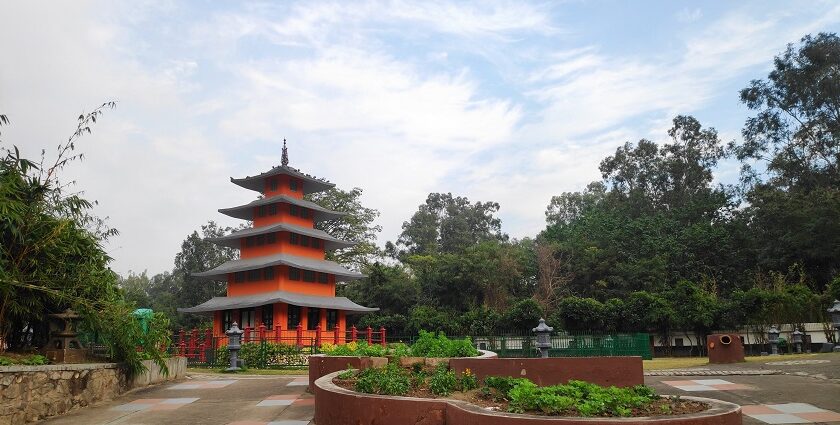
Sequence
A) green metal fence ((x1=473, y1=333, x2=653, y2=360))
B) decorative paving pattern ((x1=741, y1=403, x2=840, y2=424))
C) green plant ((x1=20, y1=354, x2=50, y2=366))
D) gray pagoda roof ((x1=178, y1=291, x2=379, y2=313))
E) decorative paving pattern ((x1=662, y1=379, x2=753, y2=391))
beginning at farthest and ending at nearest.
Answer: gray pagoda roof ((x1=178, y1=291, x2=379, y2=313)), green metal fence ((x1=473, y1=333, x2=653, y2=360)), decorative paving pattern ((x1=662, y1=379, x2=753, y2=391)), green plant ((x1=20, y1=354, x2=50, y2=366)), decorative paving pattern ((x1=741, y1=403, x2=840, y2=424))

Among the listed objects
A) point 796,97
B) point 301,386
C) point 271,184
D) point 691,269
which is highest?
point 796,97

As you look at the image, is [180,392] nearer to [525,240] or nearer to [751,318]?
[751,318]

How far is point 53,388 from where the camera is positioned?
1007 cm

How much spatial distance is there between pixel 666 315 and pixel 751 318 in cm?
396

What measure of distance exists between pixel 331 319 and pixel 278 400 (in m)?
27.3

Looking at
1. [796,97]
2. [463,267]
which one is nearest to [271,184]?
[463,267]

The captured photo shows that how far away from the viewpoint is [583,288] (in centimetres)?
4934

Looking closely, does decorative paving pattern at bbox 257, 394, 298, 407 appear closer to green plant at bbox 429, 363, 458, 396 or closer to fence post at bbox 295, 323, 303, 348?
green plant at bbox 429, 363, 458, 396

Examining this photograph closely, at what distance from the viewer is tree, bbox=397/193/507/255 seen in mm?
77188

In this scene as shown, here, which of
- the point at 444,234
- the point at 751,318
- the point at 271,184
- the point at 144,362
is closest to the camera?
the point at 144,362

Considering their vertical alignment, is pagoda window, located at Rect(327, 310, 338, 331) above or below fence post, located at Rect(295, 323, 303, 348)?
above

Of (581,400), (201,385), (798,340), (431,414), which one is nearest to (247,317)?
(201,385)

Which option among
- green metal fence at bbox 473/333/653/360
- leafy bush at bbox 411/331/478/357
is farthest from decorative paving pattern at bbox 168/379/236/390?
green metal fence at bbox 473/333/653/360

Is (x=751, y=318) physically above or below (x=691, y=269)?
below
